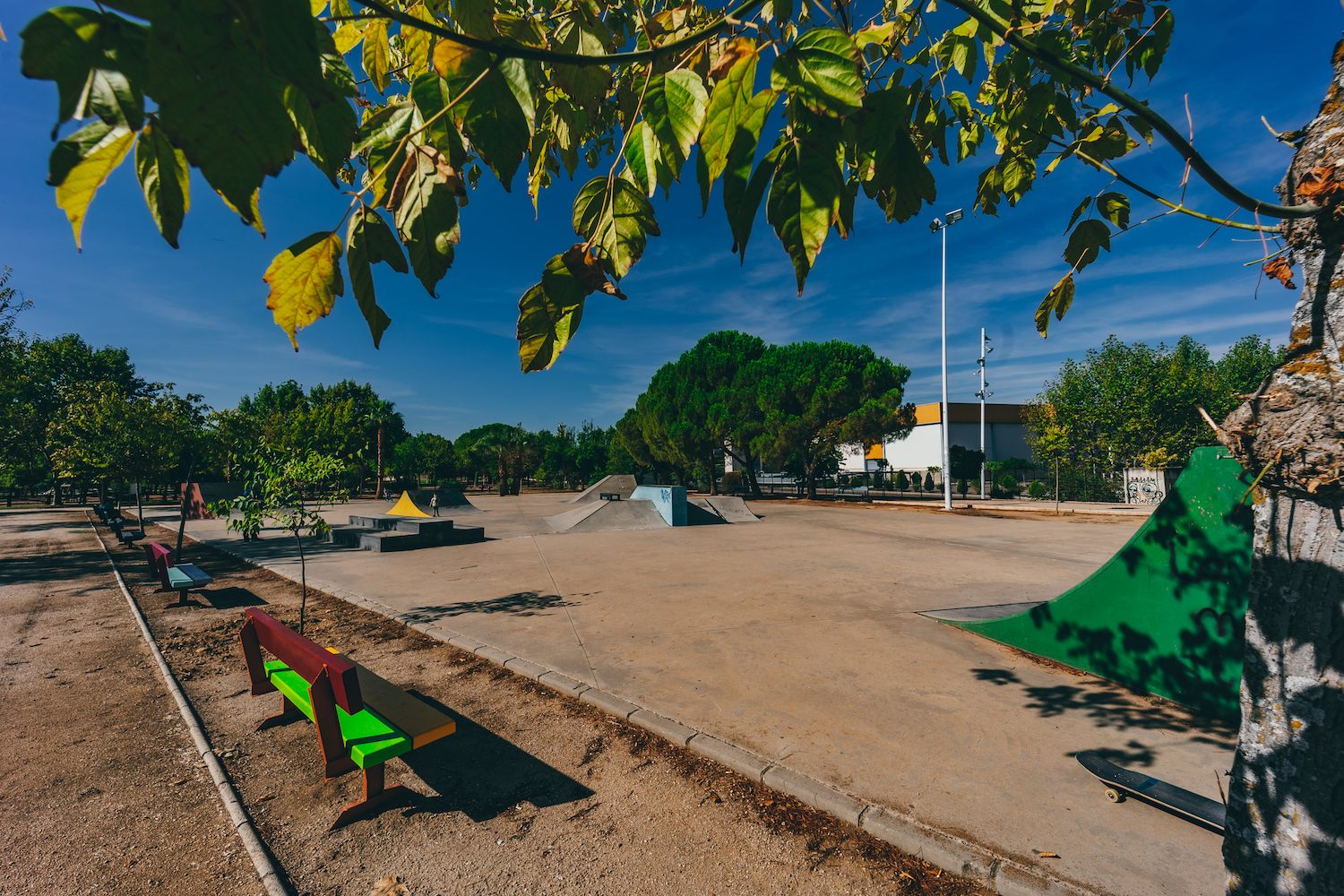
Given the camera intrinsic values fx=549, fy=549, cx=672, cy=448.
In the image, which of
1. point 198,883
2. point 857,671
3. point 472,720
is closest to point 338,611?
point 472,720

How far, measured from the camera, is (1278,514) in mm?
1632

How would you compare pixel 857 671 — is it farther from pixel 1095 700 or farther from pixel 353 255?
pixel 353 255

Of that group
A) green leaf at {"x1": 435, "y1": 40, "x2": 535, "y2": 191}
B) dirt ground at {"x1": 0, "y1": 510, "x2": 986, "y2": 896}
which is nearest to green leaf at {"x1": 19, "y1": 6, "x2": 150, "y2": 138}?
green leaf at {"x1": 435, "y1": 40, "x2": 535, "y2": 191}

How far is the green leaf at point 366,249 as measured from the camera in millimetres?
898

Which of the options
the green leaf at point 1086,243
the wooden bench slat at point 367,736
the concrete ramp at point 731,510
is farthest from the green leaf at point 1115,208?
the concrete ramp at point 731,510

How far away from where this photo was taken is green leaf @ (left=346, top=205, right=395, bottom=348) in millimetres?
898

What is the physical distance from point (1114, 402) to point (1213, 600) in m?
31.0

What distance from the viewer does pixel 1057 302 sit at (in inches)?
73.6

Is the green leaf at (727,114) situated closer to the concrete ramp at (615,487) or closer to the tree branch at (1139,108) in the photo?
the tree branch at (1139,108)

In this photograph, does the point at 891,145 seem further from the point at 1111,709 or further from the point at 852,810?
the point at 1111,709

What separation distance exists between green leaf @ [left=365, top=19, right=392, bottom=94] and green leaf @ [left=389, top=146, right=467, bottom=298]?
94cm

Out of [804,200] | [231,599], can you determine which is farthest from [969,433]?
[804,200]

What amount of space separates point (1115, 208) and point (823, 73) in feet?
5.34

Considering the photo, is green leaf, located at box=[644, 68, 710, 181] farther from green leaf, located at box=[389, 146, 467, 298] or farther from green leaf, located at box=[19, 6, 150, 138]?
green leaf, located at box=[19, 6, 150, 138]
